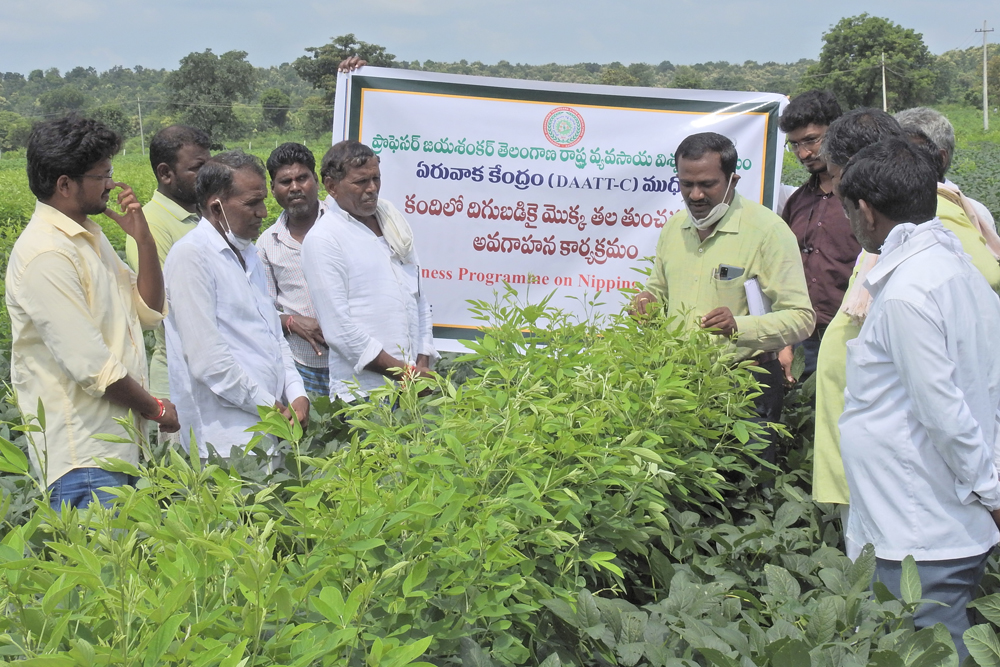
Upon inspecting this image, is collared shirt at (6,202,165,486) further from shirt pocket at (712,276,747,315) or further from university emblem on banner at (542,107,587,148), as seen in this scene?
university emblem on banner at (542,107,587,148)

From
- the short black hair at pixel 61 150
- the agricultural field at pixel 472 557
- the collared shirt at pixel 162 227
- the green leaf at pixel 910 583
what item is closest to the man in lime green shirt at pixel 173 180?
the collared shirt at pixel 162 227

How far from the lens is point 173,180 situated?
13.3ft

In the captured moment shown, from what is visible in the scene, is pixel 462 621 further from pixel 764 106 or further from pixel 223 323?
pixel 764 106

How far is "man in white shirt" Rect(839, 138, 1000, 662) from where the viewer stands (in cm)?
209

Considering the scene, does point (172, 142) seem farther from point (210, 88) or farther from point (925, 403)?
point (210, 88)

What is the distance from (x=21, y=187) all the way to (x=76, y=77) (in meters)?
140

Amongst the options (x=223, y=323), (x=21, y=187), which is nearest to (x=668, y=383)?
(x=223, y=323)

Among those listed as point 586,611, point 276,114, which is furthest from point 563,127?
point 276,114

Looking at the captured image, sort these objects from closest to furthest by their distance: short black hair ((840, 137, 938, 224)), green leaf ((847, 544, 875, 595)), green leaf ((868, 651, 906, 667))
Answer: green leaf ((868, 651, 906, 667)), green leaf ((847, 544, 875, 595)), short black hair ((840, 137, 938, 224))

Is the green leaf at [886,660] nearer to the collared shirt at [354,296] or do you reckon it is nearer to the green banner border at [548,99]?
the collared shirt at [354,296]

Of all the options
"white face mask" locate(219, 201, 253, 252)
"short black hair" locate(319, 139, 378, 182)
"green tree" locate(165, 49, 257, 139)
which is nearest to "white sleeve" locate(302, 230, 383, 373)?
"short black hair" locate(319, 139, 378, 182)

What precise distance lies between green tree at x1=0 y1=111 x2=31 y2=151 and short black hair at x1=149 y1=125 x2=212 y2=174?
55.3 metres

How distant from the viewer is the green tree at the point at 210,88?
6234 centimetres

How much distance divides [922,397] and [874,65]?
74549 millimetres
